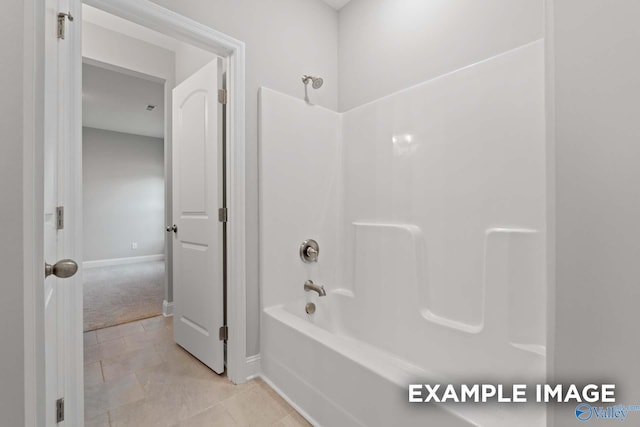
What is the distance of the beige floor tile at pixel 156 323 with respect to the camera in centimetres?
266

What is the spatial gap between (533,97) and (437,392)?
4.50 feet

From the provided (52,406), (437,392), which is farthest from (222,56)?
(437,392)

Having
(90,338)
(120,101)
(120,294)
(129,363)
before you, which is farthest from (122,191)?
(129,363)

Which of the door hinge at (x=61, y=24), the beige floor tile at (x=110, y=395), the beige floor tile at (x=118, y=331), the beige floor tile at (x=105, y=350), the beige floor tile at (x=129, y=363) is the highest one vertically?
the door hinge at (x=61, y=24)

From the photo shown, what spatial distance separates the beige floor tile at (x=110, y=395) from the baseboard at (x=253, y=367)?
23.6 inches

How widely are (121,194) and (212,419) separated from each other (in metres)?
5.99

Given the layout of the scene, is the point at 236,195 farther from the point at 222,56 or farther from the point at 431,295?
the point at 431,295

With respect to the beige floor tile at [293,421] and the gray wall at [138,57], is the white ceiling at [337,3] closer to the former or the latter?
the gray wall at [138,57]

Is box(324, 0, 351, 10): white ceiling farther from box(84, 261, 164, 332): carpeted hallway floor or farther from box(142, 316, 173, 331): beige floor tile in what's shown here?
box(84, 261, 164, 332): carpeted hallway floor

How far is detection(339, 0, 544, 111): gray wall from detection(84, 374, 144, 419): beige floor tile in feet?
7.93

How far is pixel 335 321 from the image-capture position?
7.02 ft

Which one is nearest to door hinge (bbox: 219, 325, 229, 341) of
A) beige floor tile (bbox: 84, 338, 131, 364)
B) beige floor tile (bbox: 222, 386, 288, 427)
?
beige floor tile (bbox: 222, 386, 288, 427)

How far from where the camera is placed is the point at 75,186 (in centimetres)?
123

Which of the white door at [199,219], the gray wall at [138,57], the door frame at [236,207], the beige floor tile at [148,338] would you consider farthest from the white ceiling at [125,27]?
the beige floor tile at [148,338]
